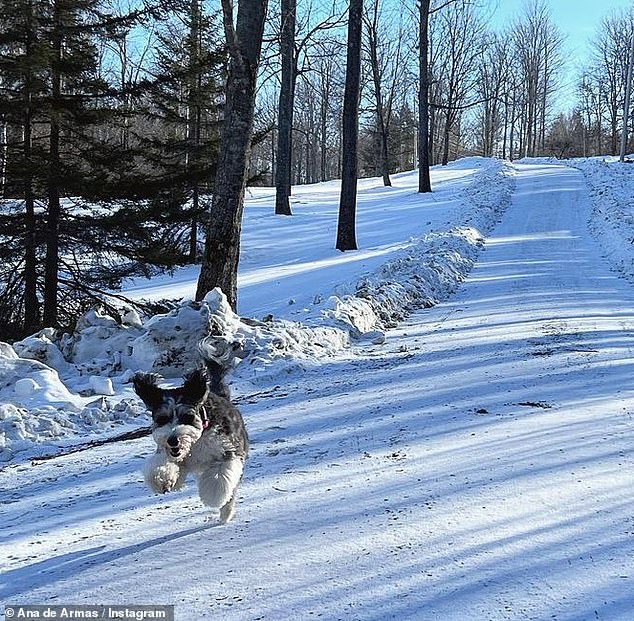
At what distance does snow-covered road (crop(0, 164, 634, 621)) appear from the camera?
3229 millimetres

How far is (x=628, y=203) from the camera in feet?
88.1

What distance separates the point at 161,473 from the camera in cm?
367

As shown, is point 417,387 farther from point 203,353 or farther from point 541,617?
point 541,617

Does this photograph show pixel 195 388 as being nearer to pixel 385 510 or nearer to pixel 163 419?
pixel 163 419

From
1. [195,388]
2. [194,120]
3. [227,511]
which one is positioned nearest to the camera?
[195,388]

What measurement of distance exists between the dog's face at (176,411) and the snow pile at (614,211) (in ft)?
Answer: 41.4

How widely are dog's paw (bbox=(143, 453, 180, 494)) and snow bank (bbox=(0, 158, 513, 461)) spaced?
1653 mm

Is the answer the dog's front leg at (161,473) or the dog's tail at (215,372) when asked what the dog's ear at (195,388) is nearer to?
the dog's front leg at (161,473)

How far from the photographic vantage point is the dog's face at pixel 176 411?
3576mm

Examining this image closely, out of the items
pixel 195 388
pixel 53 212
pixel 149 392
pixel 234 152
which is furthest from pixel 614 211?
pixel 149 392

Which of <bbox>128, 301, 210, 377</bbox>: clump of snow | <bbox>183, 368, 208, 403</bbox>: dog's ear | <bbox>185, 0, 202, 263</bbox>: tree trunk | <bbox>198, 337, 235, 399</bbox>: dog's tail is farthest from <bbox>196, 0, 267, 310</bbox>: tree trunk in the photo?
<bbox>185, 0, 202, 263</bbox>: tree trunk

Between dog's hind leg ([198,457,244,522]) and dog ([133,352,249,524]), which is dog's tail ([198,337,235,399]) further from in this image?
dog's hind leg ([198,457,244,522])

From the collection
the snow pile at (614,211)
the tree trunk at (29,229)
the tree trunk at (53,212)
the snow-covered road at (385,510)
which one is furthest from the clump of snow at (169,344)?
the snow pile at (614,211)

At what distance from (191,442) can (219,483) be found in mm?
332
